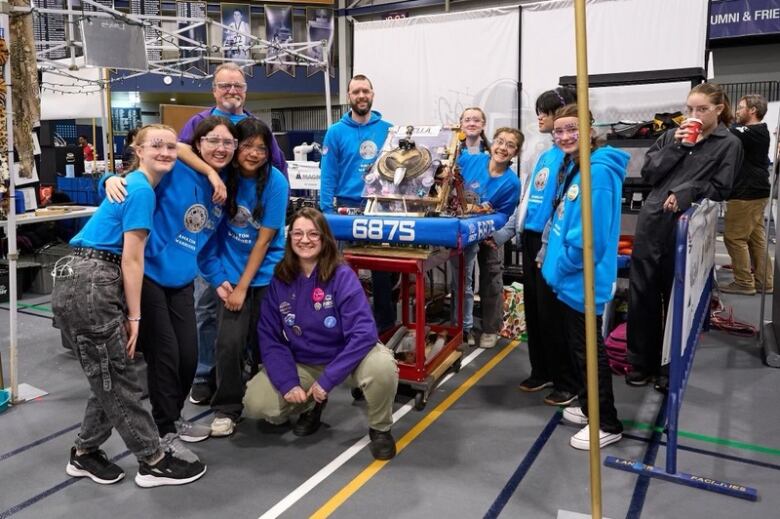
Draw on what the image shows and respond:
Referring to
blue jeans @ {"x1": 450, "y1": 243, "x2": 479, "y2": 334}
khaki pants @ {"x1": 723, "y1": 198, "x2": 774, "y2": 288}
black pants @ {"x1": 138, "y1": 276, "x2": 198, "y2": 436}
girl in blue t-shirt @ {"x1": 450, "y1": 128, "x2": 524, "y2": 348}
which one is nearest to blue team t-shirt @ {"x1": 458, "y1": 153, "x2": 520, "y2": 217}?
girl in blue t-shirt @ {"x1": 450, "y1": 128, "x2": 524, "y2": 348}

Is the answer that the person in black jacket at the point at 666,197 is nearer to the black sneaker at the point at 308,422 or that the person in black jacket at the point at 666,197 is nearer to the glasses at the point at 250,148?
the black sneaker at the point at 308,422

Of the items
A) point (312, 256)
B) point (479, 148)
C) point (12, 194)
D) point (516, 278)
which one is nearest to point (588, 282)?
point (312, 256)

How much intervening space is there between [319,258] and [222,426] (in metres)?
0.91

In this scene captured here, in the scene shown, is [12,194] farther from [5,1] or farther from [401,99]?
[401,99]

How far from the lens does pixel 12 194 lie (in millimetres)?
3230

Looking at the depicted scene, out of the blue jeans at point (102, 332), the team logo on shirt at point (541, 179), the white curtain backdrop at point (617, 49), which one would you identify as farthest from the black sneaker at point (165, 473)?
the white curtain backdrop at point (617, 49)

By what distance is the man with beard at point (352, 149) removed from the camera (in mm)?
3832

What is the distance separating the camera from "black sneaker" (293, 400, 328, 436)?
9.71 feet

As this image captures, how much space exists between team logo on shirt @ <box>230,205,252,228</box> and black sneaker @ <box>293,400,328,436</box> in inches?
36.5

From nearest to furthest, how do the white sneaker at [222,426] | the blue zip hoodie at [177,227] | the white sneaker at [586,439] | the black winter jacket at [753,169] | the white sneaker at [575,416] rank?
the blue zip hoodie at [177,227], the white sneaker at [586,439], the white sneaker at [222,426], the white sneaker at [575,416], the black winter jacket at [753,169]

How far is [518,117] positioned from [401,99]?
4.48ft

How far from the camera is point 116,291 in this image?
226 centimetres

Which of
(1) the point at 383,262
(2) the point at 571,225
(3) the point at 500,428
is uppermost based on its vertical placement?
(2) the point at 571,225

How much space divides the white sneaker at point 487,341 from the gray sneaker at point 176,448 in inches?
88.5
